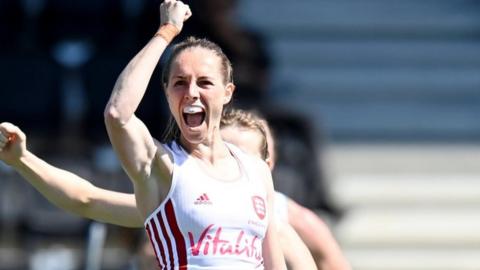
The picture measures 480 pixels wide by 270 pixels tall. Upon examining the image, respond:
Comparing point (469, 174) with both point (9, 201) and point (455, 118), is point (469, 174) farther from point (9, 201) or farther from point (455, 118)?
point (9, 201)

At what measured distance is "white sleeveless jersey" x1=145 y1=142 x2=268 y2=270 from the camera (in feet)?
14.8

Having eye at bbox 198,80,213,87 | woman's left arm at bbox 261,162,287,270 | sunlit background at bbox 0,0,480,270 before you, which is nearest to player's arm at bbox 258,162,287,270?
woman's left arm at bbox 261,162,287,270

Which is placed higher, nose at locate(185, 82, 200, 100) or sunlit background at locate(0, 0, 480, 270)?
sunlit background at locate(0, 0, 480, 270)

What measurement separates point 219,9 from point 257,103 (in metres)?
0.74

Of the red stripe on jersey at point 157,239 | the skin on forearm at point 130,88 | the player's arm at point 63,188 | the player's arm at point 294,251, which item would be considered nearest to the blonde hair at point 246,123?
the player's arm at point 294,251

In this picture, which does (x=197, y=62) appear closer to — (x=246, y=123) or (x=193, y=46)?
(x=193, y=46)

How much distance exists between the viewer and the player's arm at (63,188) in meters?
4.66

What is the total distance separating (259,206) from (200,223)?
217mm

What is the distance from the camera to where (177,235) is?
4.52 metres

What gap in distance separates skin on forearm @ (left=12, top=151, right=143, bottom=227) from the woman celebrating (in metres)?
0.37

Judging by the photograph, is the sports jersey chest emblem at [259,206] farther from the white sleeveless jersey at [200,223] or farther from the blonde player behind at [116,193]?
the blonde player behind at [116,193]

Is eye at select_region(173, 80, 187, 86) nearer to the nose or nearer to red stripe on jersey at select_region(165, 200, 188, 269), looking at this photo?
the nose

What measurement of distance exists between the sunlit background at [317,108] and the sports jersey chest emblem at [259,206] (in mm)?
4705

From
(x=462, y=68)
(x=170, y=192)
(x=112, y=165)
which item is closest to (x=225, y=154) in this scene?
(x=170, y=192)
